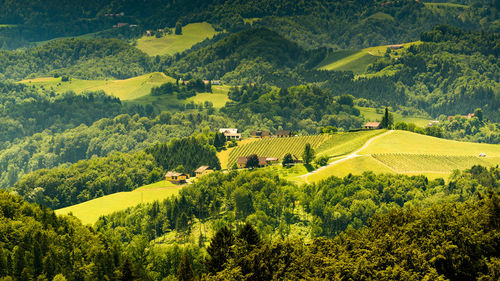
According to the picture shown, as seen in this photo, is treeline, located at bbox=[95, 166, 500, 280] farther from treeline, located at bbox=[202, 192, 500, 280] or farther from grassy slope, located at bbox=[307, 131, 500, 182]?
grassy slope, located at bbox=[307, 131, 500, 182]

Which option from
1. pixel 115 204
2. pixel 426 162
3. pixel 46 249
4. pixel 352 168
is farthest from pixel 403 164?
pixel 46 249

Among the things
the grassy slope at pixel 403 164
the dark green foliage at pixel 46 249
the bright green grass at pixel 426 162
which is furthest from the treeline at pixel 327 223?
the bright green grass at pixel 426 162

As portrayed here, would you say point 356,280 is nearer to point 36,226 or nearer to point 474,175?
point 36,226

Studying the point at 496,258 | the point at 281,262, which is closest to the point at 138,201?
the point at 281,262

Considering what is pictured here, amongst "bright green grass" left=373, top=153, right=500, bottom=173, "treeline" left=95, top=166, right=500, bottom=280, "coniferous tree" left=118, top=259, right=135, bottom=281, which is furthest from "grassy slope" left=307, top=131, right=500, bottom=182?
"coniferous tree" left=118, top=259, right=135, bottom=281

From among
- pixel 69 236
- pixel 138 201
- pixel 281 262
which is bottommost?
pixel 138 201

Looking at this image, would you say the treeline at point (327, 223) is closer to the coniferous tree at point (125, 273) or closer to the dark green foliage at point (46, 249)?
the dark green foliage at point (46, 249)
